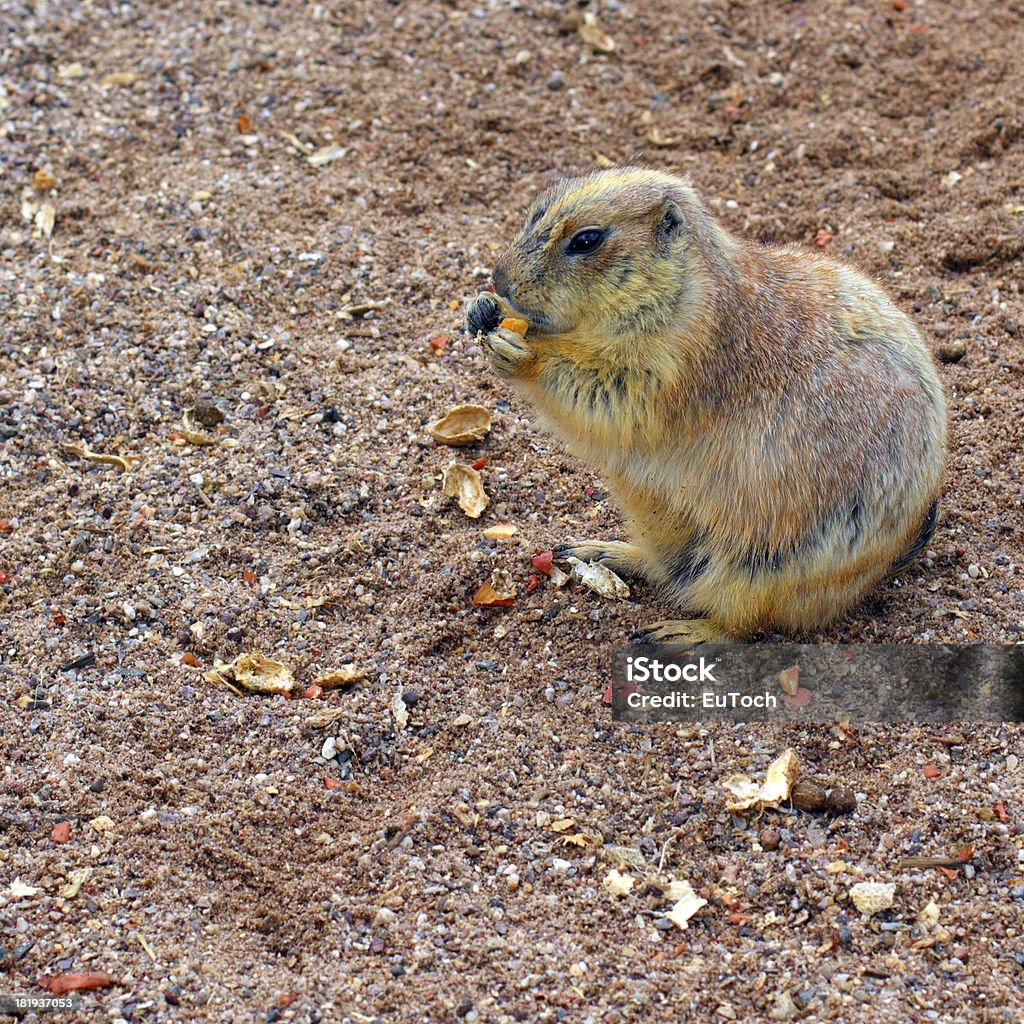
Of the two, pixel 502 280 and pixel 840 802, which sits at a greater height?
pixel 502 280

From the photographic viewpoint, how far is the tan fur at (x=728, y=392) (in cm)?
477

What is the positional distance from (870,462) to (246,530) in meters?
2.51

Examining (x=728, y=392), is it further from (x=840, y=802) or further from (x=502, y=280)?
(x=840, y=802)

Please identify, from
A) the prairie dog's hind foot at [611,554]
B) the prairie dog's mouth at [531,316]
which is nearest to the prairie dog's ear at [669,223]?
the prairie dog's mouth at [531,316]

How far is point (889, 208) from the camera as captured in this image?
7074 mm

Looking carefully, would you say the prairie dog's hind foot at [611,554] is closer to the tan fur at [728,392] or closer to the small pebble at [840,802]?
the tan fur at [728,392]

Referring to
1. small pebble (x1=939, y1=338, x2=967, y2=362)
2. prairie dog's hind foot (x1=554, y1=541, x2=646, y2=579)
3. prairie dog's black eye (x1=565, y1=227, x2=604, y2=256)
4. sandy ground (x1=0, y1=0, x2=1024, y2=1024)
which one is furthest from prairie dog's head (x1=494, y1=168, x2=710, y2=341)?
small pebble (x1=939, y1=338, x2=967, y2=362)

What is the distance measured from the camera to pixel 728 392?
4.83 metres

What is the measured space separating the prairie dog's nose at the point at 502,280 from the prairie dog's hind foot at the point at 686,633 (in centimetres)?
141

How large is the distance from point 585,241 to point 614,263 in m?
0.14

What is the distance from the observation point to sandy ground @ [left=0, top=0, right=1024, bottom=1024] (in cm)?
393

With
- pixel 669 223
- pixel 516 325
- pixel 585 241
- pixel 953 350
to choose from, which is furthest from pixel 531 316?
pixel 953 350

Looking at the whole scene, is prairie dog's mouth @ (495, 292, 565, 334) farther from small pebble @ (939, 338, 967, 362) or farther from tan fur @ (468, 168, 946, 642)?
small pebble @ (939, 338, 967, 362)

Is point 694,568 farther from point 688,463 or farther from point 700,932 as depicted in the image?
point 700,932
